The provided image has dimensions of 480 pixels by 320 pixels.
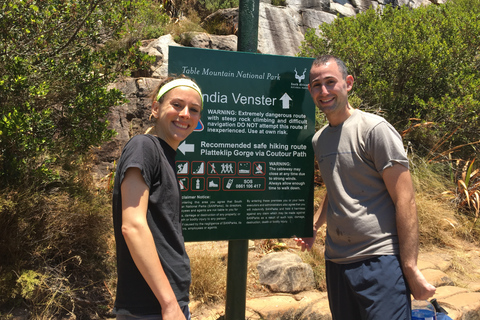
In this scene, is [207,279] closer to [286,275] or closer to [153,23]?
[286,275]

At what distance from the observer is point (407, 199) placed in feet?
7.06

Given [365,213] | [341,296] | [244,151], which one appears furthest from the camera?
[244,151]

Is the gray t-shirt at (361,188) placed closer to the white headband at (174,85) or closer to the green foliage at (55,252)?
the white headband at (174,85)

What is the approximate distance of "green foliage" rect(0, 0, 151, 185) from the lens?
3.62m

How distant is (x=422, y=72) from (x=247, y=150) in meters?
7.02

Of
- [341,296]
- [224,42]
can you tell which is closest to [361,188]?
[341,296]

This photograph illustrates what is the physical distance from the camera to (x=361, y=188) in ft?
7.52

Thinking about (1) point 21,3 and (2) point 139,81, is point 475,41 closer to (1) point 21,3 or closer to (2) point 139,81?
(2) point 139,81

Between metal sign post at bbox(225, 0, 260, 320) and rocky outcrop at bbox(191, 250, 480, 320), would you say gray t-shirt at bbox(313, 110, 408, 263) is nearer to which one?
metal sign post at bbox(225, 0, 260, 320)

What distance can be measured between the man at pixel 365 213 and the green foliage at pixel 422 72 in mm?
5902

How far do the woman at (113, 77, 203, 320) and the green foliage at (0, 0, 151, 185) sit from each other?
2.33 meters

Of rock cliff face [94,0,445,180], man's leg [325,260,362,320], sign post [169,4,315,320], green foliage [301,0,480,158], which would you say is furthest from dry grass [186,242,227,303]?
green foliage [301,0,480,158]

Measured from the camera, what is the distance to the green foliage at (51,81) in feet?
11.9

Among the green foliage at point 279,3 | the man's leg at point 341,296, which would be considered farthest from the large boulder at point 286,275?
the green foliage at point 279,3
